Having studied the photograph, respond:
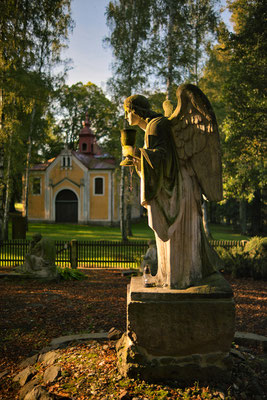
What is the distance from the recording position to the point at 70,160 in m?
31.9

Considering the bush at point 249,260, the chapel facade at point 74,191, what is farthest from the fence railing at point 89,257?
the chapel facade at point 74,191

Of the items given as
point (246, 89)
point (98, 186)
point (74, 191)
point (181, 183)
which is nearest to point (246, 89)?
point (246, 89)

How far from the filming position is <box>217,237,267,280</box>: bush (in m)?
9.05

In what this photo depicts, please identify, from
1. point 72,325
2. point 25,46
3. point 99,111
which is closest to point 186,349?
point 72,325

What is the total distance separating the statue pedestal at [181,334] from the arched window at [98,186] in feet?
94.5

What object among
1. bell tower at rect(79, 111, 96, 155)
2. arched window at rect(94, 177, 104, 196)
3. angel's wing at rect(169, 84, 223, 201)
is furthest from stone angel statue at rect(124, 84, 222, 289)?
bell tower at rect(79, 111, 96, 155)

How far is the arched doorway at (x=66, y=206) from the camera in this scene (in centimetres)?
3209

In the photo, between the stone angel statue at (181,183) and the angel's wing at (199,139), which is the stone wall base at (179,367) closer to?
the stone angel statue at (181,183)

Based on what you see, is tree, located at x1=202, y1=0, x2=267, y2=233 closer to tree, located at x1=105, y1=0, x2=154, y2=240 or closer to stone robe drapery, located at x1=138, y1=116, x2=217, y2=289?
tree, located at x1=105, y1=0, x2=154, y2=240

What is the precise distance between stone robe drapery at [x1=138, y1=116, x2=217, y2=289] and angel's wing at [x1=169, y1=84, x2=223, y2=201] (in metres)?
A: 0.08

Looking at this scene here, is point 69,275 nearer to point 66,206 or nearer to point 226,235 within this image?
point 226,235

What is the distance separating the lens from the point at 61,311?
5922 millimetres

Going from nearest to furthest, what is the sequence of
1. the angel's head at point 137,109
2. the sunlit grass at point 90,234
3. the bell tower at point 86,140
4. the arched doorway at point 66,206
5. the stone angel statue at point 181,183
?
the stone angel statue at point 181,183 → the angel's head at point 137,109 → the sunlit grass at point 90,234 → the arched doorway at point 66,206 → the bell tower at point 86,140

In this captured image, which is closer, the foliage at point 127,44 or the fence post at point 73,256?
the fence post at point 73,256
